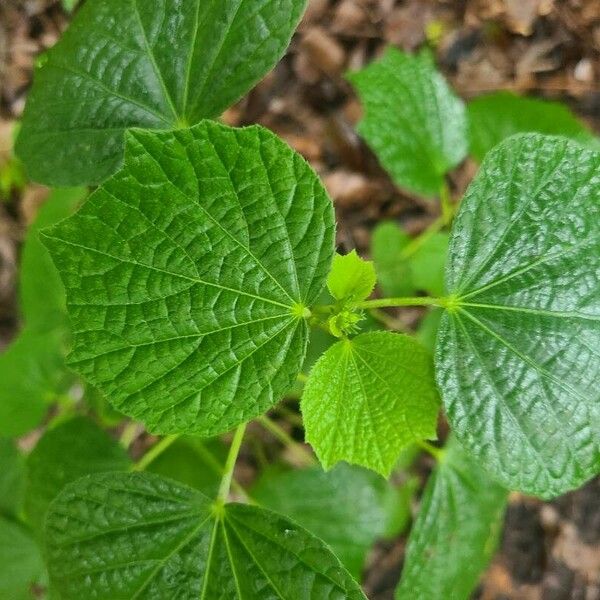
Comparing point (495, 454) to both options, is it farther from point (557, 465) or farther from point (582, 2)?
point (582, 2)

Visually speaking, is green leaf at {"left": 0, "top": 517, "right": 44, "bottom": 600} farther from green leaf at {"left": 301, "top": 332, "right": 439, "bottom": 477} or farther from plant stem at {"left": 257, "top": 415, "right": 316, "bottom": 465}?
green leaf at {"left": 301, "top": 332, "right": 439, "bottom": 477}

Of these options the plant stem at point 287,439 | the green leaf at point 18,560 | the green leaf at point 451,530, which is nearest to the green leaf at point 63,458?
the green leaf at point 18,560

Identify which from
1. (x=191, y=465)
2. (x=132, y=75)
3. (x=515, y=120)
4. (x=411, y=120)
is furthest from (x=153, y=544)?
(x=515, y=120)

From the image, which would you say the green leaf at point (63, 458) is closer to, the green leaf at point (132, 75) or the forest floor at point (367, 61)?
the green leaf at point (132, 75)

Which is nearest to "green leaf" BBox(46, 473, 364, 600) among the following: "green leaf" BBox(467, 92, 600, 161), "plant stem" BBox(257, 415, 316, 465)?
"plant stem" BBox(257, 415, 316, 465)

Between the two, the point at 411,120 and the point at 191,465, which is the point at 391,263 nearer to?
the point at 411,120
